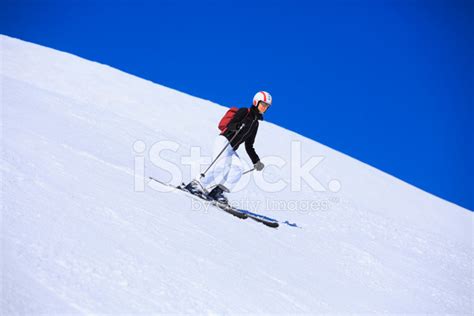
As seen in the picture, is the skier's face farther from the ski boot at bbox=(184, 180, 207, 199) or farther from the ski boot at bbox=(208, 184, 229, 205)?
the ski boot at bbox=(184, 180, 207, 199)

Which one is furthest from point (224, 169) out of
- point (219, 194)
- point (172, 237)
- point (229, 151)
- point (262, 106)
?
point (172, 237)

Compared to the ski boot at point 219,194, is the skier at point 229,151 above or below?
above

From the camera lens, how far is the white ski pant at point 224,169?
6.86m

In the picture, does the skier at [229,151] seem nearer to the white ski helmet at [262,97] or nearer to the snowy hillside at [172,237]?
the white ski helmet at [262,97]

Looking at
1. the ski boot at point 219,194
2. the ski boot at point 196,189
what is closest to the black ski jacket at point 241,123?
the ski boot at point 219,194

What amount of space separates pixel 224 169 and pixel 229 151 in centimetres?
31

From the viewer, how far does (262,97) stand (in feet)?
23.1

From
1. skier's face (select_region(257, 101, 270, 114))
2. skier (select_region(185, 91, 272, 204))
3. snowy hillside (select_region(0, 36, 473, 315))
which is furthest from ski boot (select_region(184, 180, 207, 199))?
skier's face (select_region(257, 101, 270, 114))

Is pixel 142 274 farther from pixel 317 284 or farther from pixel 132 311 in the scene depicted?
pixel 317 284

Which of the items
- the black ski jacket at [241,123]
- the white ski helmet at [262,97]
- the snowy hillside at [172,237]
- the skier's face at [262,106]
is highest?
the white ski helmet at [262,97]

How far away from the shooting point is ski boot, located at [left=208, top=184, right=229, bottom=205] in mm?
6652

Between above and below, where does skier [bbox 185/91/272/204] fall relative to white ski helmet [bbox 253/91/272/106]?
below

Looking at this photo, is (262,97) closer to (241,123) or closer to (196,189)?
(241,123)

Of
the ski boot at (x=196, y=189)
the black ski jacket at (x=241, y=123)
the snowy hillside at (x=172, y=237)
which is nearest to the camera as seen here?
the snowy hillside at (x=172, y=237)
